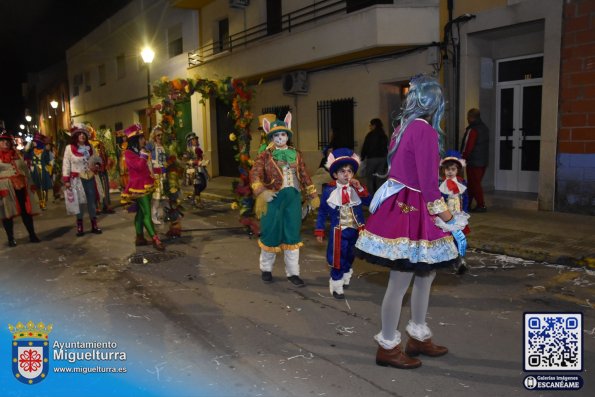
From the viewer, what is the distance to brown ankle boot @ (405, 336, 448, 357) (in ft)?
12.6

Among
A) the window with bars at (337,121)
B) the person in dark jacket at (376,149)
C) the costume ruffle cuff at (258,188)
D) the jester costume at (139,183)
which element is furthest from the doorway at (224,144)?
the costume ruffle cuff at (258,188)

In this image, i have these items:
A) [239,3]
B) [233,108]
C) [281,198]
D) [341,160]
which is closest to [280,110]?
[239,3]

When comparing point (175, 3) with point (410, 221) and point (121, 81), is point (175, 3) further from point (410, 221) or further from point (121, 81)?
point (410, 221)

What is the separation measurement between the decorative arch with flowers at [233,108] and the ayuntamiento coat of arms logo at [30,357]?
512cm

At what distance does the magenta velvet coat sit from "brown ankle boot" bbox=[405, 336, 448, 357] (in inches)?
28.5

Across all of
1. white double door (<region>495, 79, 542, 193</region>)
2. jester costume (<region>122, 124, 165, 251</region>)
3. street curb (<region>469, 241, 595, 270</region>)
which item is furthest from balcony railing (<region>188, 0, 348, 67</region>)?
street curb (<region>469, 241, 595, 270</region>)

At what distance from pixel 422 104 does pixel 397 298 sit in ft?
4.60

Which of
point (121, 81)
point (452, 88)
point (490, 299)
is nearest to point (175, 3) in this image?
point (121, 81)

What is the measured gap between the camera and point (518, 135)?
429 inches

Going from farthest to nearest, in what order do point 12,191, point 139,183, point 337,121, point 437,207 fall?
1. point 337,121
2. point 12,191
3. point 139,183
4. point 437,207

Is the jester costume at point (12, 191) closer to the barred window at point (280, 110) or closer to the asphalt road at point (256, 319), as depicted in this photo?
the asphalt road at point (256, 319)

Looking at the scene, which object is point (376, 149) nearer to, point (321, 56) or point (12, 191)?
point (321, 56)

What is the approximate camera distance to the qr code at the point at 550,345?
137 inches

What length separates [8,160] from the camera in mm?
8609
